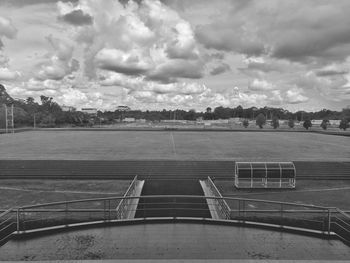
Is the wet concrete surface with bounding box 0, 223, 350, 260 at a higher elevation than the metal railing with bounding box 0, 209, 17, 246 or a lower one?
higher

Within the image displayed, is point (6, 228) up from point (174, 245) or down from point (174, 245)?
down

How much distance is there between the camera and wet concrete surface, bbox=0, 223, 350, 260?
27.1 ft

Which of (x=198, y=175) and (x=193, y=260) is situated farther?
(x=198, y=175)

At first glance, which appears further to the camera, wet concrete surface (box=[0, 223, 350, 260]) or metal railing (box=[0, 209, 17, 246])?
metal railing (box=[0, 209, 17, 246])

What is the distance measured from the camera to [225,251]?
27.8 ft

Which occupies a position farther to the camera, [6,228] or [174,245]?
[6,228]

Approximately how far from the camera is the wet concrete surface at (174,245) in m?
8.25

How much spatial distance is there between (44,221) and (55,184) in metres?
9.93

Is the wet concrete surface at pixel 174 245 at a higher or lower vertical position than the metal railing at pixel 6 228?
higher

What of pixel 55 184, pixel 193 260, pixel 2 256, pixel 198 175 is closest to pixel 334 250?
pixel 193 260

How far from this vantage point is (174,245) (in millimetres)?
8805

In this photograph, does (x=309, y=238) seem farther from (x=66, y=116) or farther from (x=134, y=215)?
(x=66, y=116)

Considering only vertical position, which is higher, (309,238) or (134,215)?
(309,238)

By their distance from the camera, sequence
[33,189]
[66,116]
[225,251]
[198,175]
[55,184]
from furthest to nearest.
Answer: [66,116] < [198,175] < [55,184] < [33,189] < [225,251]
